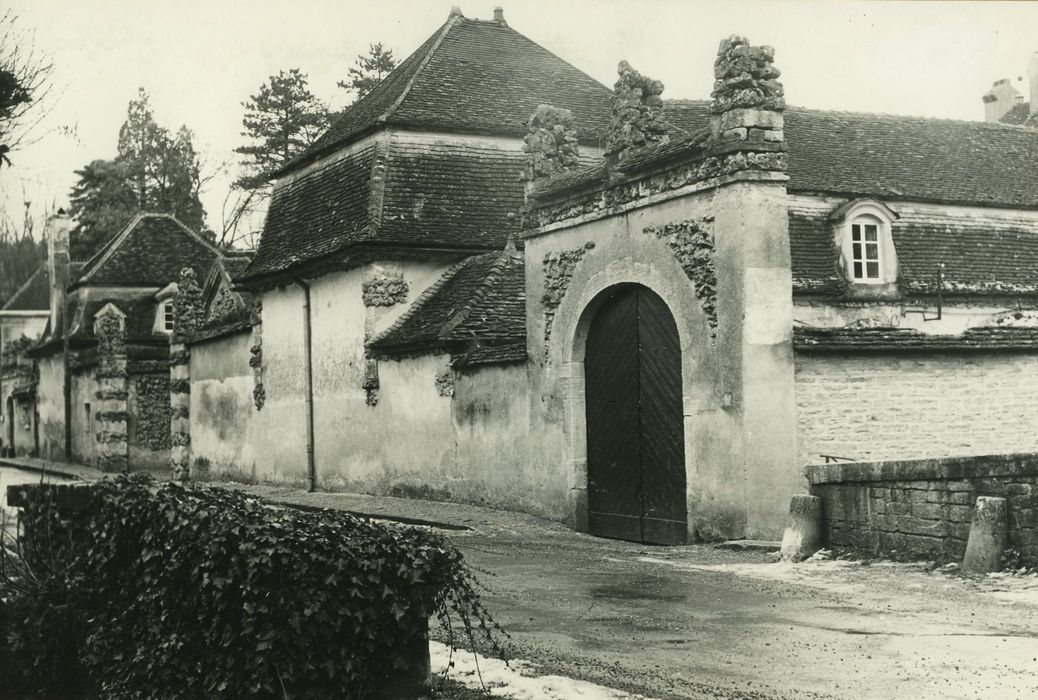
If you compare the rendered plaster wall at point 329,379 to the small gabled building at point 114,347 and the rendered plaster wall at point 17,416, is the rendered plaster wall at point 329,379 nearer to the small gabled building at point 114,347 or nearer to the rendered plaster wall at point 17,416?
the small gabled building at point 114,347

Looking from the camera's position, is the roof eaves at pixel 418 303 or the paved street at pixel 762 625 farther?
the roof eaves at pixel 418 303

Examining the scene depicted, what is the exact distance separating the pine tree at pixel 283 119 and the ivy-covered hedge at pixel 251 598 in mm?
44744

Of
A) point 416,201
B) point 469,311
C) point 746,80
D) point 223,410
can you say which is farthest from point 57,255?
point 746,80

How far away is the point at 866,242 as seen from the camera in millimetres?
27859

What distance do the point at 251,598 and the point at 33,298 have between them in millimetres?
57409

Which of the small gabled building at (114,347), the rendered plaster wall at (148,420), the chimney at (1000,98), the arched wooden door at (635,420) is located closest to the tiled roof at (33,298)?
the small gabled building at (114,347)

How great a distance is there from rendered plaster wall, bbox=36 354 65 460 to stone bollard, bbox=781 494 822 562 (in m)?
38.5

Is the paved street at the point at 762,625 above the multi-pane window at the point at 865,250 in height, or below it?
below

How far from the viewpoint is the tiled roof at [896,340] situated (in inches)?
558

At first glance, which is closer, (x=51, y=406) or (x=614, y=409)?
(x=614, y=409)

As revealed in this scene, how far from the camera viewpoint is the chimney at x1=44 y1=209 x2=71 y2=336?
154 feet

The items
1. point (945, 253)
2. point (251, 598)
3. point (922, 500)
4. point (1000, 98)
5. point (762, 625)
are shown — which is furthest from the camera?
point (1000, 98)

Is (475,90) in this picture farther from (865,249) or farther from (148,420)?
(148,420)

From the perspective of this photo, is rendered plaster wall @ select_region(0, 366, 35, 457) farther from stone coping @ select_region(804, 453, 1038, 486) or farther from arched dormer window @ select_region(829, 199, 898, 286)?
stone coping @ select_region(804, 453, 1038, 486)
